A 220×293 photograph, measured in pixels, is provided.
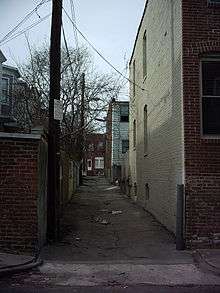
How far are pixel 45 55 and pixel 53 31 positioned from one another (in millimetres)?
16376

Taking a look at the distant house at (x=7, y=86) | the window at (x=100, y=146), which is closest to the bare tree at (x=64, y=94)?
the distant house at (x=7, y=86)

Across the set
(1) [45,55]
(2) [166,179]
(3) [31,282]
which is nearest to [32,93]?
(1) [45,55]

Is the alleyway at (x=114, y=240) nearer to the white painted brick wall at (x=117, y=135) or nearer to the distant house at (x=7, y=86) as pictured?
the distant house at (x=7, y=86)

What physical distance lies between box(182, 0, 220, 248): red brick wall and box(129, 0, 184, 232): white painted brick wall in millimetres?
307

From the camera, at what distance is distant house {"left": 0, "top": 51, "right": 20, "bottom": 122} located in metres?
30.9

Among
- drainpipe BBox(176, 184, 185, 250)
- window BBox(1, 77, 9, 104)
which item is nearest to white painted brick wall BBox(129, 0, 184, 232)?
drainpipe BBox(176, 184, 185, 250)

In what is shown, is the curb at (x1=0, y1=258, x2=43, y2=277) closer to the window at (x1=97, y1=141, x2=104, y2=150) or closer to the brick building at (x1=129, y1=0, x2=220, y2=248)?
the brick building at (x1=129, y1=0, x2=220, y2=248)

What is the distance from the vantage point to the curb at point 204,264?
8.71 m

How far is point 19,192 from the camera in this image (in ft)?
34.2

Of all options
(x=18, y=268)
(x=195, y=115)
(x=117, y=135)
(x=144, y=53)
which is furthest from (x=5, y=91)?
(x=18, y=268)

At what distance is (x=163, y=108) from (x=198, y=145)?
3551mm

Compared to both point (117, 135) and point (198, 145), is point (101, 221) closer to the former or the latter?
point (198, 145)

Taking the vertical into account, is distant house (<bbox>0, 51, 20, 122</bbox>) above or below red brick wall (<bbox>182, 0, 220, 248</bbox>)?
above

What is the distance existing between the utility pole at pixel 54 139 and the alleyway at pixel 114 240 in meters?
0.60
